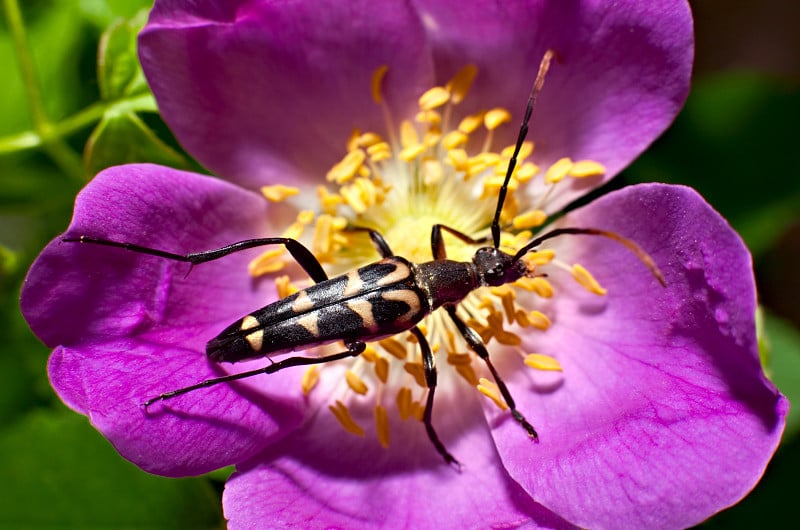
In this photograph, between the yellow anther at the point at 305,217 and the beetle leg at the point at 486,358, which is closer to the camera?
the beetle leg at the point at 486,358

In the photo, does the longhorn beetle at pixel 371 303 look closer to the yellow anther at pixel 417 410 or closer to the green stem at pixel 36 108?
the yellow anther at pixel 417 410

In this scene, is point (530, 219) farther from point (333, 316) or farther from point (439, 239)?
point (333, 316)

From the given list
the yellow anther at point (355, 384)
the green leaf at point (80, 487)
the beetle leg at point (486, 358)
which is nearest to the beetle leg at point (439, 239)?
the beetle leg at point (486, 358)

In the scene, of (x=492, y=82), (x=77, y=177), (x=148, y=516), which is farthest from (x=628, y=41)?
(x=148, y=516)

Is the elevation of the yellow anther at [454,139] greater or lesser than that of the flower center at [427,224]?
greater

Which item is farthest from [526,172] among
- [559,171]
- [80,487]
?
[80,487]

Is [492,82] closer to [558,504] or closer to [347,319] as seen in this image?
[347,319]
